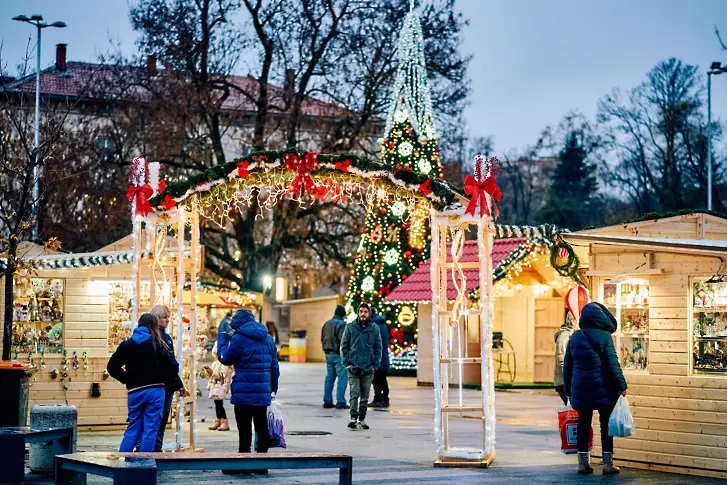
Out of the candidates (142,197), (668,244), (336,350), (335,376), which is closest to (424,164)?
(335,376)

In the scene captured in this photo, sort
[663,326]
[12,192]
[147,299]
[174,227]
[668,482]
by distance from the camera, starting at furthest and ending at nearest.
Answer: [12,192]
[147,299]
[174,227]
[663,326]
[668,482]

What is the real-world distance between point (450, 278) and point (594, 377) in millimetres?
14776

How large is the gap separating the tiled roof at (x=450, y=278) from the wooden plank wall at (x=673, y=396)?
12453 millimetres

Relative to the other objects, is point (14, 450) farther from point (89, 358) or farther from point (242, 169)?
point (89, 358)

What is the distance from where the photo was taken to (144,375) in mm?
13305

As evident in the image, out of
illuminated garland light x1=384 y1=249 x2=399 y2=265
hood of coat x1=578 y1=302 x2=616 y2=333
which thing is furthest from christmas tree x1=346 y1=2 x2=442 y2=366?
hood of coat x1=578 y1=302 x2=616 y2=333

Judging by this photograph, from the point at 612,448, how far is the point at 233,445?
5127 mm

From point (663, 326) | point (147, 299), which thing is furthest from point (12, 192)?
point (663, 326)

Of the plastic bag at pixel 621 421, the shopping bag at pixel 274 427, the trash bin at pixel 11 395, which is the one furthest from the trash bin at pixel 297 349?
the plastic bag at pixel 621 421

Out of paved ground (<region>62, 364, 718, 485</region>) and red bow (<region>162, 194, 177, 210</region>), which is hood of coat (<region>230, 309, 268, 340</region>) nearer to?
paved ground (<region>62, 364, 718, 485</region>)

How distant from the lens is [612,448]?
1429 cm

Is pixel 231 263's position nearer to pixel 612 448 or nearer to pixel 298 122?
pixel 298 122

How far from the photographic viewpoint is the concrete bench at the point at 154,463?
9.66 m

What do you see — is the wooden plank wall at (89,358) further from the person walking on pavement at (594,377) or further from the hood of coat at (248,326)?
the person walking on pavement at (594,377)
